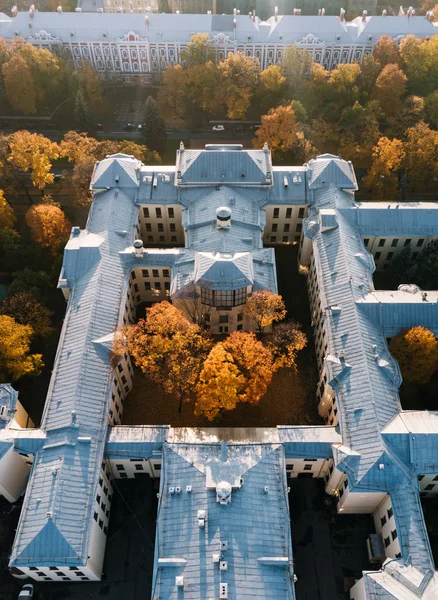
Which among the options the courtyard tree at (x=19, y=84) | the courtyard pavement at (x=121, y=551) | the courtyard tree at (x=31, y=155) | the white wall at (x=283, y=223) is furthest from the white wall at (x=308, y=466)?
the courtyard tree at (x=19, y=84)

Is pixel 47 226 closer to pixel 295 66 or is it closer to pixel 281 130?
pixel 281 130

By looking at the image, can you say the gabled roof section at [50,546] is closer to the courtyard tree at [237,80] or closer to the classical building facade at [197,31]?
the courtyard tree at [237,80]

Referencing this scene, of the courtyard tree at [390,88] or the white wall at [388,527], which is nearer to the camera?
the white wall at [388,527]

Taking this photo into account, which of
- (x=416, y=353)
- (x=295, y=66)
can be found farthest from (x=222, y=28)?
(x=416, y=353)

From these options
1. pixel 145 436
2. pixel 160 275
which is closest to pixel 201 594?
pixel 145 436

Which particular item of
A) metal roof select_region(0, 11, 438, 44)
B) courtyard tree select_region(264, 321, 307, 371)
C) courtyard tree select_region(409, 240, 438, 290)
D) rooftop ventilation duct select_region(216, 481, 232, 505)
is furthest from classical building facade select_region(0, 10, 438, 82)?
rooftop ventilation duct select_region(216, 481, 232, 505)

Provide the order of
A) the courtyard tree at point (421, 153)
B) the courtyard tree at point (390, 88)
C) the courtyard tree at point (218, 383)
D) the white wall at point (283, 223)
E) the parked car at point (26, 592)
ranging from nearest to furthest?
the parked car at point (26, 592) → the courtyard tree at point (218, 383) → the white wall at point (283, 223) → the courtyard tree at point (421, 153) → the courtyard tree at point (390, 88)

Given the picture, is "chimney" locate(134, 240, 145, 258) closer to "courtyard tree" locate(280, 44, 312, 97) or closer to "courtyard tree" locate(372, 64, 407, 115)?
"courtyard tree" locate(280, 44, 312, 97)

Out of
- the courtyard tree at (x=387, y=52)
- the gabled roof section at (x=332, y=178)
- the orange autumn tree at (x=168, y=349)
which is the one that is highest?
the courtyard tree at (x=387, y=52)

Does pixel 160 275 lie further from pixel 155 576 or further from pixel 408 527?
pixel 408 527
